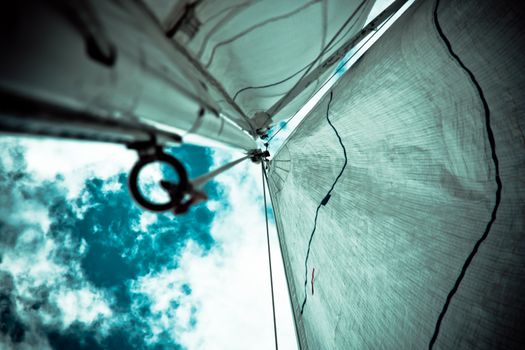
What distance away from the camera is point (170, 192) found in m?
0.59

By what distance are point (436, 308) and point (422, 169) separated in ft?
2.00

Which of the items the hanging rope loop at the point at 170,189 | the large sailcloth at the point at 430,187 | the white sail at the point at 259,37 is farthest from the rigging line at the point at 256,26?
the hanging rope loop at the point at 170,189

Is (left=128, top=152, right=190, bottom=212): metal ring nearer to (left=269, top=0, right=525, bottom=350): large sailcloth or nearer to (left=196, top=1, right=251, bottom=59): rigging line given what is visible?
(left=196, top=1, right=251, bottom=59): rigging line

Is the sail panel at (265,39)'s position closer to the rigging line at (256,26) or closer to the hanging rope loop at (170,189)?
the rigging line at (256,26)

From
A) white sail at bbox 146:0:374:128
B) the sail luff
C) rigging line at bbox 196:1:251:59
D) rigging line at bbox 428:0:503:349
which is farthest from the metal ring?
the sail luff

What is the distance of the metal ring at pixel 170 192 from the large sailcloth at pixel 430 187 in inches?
43.1

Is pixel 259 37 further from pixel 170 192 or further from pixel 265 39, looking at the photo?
pixel 170 192

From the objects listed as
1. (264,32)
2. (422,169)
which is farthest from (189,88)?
(422,169)

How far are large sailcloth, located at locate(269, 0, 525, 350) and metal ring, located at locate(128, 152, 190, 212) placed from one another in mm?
1094

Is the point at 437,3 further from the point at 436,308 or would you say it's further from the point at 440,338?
the point at 440,338

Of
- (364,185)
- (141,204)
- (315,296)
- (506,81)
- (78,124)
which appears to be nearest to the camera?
(78,124)

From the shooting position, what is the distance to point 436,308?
99 centimetres

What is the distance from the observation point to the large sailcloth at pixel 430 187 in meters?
0.86

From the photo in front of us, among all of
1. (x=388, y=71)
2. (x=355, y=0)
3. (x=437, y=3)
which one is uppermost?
(x=355, y=0)
